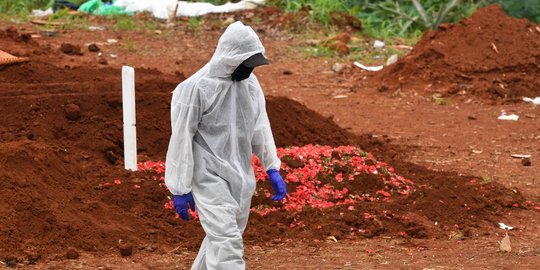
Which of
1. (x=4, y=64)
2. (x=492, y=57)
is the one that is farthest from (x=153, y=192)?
(x=492, y=57)

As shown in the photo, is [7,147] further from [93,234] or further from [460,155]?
[460,155]

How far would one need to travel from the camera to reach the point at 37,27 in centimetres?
1627

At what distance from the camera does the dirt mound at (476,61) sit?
44.8 ft

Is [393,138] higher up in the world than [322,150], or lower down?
lower down

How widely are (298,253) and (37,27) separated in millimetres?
9904

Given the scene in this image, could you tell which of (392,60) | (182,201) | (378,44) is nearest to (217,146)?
(182,201)

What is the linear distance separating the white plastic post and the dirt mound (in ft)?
19.5

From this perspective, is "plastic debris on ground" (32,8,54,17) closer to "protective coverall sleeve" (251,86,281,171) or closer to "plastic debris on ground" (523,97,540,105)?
"plastic debris on ground" (523,97,540,105)

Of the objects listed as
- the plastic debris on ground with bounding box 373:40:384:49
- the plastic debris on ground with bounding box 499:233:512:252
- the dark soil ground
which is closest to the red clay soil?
the dark soil ground

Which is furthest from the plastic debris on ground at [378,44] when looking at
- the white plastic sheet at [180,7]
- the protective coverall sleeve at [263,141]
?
the protective coverall sleeve at [263,141]

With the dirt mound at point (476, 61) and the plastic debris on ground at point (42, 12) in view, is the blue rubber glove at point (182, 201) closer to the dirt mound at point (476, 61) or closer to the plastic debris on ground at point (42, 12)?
the dirt mound at point (476, 61)

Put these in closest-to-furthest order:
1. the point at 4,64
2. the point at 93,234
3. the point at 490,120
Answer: the point at 93,234 < the point at 4,64 < the point at 490,120

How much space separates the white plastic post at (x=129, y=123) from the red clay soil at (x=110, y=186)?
0.12m

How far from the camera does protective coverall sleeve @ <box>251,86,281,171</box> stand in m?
6.25
